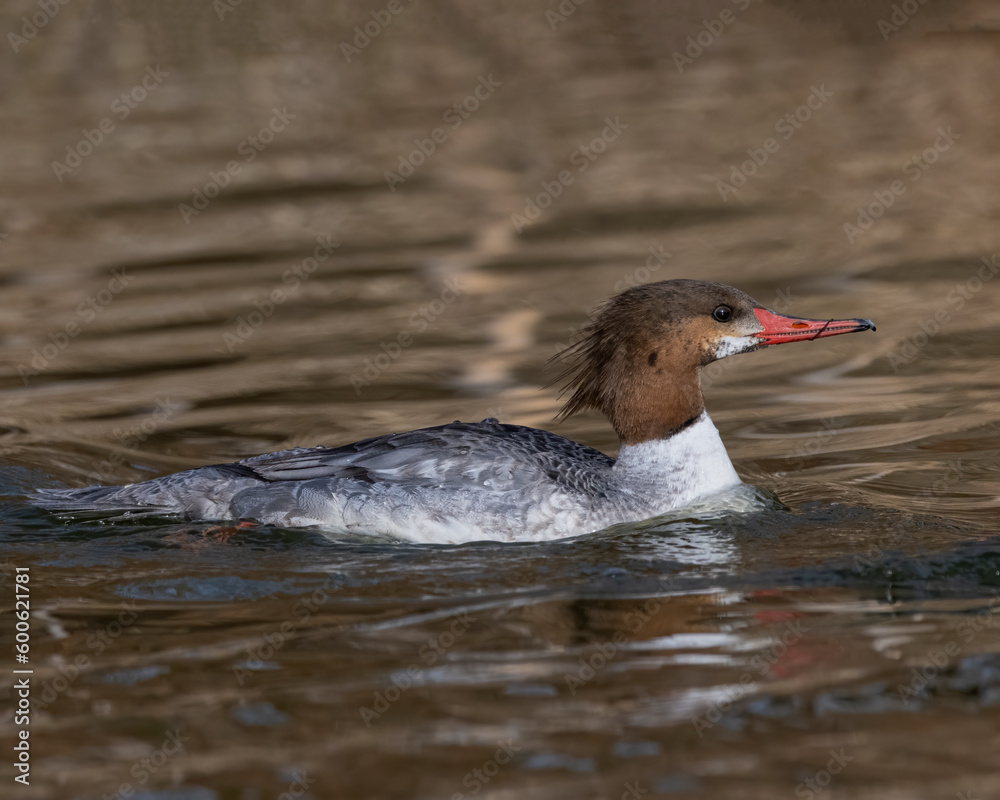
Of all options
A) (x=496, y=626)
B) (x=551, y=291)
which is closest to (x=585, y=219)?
(x=551, y=291)

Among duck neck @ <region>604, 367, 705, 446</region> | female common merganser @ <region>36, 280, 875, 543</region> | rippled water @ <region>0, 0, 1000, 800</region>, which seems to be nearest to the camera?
rippled water @ <region>0, 0, 1000, 800</region>

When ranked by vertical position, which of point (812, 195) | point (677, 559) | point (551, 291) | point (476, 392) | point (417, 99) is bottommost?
point (677, 559)

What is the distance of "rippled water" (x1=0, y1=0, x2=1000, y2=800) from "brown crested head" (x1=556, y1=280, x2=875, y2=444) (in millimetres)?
693

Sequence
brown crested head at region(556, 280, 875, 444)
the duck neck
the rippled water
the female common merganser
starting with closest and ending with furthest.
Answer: the rippled water
the female common merganser
brown crested head at region(556, 280, 875, 444)
the duck neck

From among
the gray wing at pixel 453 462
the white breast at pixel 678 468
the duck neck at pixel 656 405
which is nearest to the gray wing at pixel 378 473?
the gray wing at pixel 453 462

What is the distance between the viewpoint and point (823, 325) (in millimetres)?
7738

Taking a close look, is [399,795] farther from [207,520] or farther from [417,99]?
[417,99]

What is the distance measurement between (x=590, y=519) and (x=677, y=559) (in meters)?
0.67

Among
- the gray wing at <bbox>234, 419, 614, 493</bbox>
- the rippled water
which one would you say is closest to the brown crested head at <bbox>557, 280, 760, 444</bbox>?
the gray wing at <bbox>234, 419, 614, 493</bbox>

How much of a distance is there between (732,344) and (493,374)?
11.3 ft

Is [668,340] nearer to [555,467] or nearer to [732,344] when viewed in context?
[732,344]

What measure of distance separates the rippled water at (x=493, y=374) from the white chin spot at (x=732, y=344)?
3.21 ft

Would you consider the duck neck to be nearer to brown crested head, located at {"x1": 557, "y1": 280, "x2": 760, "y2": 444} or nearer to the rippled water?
brown crested head, located at {"x1": 557, "y1": 280, "x2": 760, "y2": 444}

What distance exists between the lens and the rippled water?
5434 millimetres
